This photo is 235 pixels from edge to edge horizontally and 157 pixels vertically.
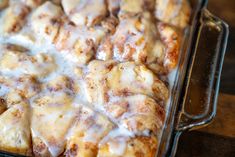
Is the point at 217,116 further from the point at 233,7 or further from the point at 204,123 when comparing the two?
the point at 233,7

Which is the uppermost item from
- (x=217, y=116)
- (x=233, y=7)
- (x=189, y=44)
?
(x=189, y=44)

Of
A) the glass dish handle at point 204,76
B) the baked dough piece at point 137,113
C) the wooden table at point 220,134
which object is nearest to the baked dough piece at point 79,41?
the baked dough piece at point 137,113

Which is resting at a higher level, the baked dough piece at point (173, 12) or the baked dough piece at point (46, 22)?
the baked dough piece at point (173, 12)

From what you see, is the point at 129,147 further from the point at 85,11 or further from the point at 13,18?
the point at 13,18

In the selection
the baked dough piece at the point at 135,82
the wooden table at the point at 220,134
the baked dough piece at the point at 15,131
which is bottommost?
the wooden table at the point at 220,134

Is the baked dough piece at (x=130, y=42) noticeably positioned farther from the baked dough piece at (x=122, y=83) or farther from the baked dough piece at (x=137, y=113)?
the baked dough piece at (x=137, y=113)

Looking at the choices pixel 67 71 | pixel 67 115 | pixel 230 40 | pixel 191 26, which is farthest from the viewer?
pixel 230 40

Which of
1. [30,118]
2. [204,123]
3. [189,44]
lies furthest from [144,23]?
[30,118]
